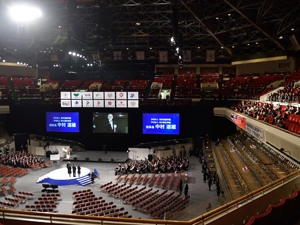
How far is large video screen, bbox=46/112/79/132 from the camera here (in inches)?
1291

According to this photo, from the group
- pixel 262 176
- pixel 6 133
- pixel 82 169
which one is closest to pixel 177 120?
pixel 82 169

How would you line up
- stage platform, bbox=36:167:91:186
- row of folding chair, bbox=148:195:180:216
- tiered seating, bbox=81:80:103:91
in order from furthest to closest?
1. tiered seating, bbox=81:80:103:91
2. stage platform, bbox=36:167:91:186
3. row of folding chair, bbox=148:195:180:216

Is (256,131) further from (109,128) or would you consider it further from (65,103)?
(65,103)

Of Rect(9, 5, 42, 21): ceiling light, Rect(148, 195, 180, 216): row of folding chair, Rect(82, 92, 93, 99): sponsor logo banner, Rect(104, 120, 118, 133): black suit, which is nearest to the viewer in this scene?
Rect(9, 5, 42, 21): ceiling light

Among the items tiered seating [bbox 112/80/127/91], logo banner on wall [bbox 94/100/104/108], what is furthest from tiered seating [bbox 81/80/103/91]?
logo banner on wall [bbox 94/100/104/108]

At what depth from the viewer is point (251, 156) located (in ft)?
61.5

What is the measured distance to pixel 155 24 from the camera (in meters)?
30.3

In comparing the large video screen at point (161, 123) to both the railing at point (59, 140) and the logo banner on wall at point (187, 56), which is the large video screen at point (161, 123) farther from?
the railing at point (59, 140)

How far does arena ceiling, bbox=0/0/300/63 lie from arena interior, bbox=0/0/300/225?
0.15 meters

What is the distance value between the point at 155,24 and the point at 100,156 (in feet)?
58.2

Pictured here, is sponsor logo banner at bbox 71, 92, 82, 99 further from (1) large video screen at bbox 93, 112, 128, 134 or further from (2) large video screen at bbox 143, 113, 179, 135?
(2) large video screen at bbox 143, 113, 179, 135

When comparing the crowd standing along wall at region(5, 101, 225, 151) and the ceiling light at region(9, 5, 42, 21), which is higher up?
the ceiling light at region(9, 5, 42, 21)

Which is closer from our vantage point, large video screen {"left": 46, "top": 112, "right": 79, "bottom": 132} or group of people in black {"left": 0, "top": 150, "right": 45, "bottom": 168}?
group of people in black {"left": 0, "top": 150, "right": 45, "bottom": 168}

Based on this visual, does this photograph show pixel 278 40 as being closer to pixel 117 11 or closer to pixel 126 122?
pixel 117 11
